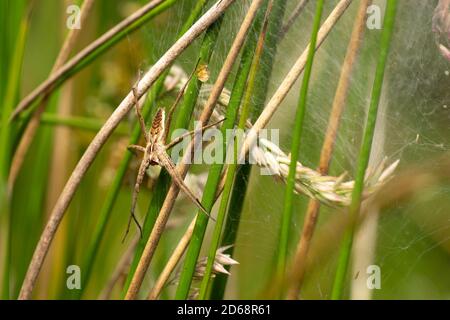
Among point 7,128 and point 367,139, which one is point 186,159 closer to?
point 367,139

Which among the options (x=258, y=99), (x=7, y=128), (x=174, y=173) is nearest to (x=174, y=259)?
(x=174, y=173)

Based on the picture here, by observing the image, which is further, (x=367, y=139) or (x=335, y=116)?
(x=335, y=116)

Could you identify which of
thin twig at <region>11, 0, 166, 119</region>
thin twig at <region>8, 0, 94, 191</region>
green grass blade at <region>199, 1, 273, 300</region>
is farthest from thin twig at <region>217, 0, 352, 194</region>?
thin twig at <region>8, 0, 94, 191</region>

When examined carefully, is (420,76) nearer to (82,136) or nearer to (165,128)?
(165,128)

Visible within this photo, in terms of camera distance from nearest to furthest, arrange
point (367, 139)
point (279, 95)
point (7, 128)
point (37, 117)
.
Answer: point (367, 139) → point (279, 95) → point (7, 128) → point (37, 117)

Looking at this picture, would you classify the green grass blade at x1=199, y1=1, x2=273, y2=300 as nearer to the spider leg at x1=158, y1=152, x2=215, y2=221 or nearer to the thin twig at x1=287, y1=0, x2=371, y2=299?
the spider leg at x1=158, y1=152, x2=215, y2=221
